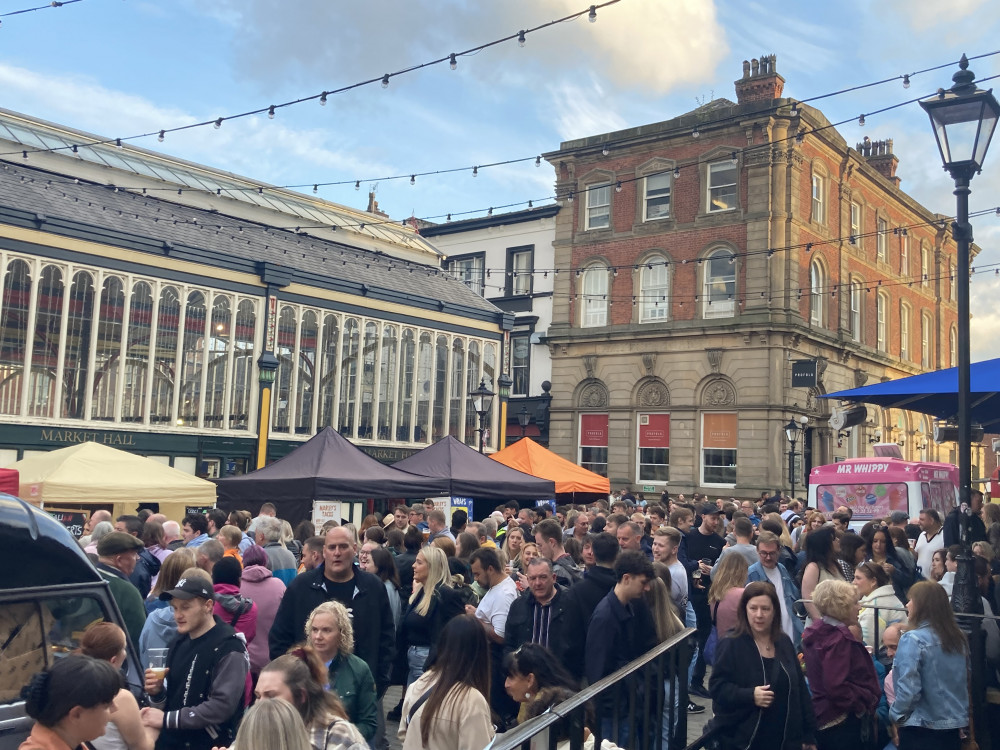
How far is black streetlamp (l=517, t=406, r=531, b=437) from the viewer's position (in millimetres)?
36781

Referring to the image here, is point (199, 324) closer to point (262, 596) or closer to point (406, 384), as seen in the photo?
point (406, 384)

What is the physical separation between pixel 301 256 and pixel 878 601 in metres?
19.6

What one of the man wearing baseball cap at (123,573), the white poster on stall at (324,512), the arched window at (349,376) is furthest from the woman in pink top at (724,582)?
the arched window at (349,376)

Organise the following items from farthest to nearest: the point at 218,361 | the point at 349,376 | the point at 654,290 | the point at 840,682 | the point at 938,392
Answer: the point at 654,290 → the point at 349,376 → the point at 218,361 → the point at 938,392 → the point at 840,682

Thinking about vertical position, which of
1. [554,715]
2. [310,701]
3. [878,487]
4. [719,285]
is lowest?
[310,701]

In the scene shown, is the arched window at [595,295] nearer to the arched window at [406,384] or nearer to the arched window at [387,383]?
the arched window at [406,384]

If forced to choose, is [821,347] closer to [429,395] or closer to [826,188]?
[826,188]

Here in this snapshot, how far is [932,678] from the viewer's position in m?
5.83

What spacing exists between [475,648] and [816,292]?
33.7 metres

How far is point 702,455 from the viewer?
3381cm

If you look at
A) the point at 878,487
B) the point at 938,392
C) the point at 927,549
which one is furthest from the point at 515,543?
the point at 878,487

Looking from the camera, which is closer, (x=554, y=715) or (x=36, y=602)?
(x=554, y=715)

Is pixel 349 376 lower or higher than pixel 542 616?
higher

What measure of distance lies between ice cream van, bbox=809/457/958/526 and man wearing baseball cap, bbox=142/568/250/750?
1672 cm
